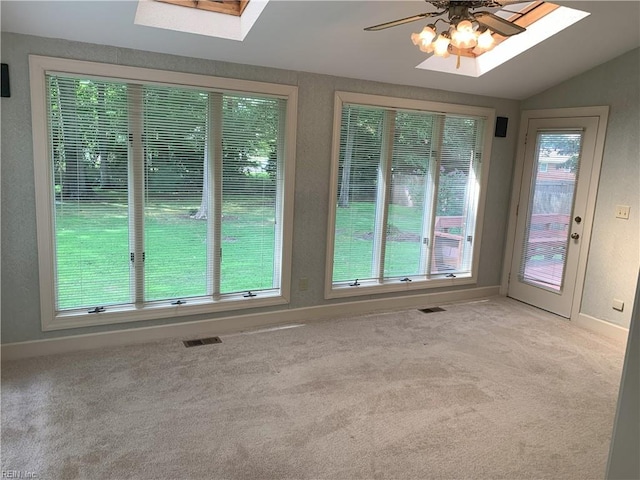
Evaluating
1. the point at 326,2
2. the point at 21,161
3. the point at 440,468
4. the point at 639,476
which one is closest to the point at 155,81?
the point at 21,161

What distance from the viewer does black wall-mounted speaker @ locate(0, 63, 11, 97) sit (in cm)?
282

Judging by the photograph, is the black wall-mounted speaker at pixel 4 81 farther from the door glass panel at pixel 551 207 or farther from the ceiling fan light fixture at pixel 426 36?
the door glass panel at pixel 551 207

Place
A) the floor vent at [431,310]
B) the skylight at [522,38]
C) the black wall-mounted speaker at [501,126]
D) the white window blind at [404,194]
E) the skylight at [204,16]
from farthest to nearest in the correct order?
the black wall-mounted speaker at [501,126] < the floor vent at [431,310] < the white window blind at [404,194] < the skylight at [522,38] < the skylight at [204,16]

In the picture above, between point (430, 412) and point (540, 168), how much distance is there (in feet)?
10.3

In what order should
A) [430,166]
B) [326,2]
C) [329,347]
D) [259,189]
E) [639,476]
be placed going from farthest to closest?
[430,166]
[259,189]
[329,347]
[326,2]
[639,476]

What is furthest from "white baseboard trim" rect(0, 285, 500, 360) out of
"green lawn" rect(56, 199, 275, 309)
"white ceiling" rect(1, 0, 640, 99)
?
"white ceiling" rect(1, 0, 640, 99)

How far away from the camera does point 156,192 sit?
345 centimetres

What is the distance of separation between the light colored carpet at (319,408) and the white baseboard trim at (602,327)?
0.37 ft

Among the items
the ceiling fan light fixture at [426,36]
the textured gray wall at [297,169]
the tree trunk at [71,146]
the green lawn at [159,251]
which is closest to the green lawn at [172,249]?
the green lawn at [159,251]

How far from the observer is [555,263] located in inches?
180

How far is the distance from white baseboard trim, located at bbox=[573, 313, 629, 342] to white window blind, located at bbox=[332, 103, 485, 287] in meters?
1.20

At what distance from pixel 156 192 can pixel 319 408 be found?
6.61 ft

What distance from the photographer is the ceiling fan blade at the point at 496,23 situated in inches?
89.9

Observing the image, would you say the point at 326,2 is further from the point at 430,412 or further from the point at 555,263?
the point at 555,263
